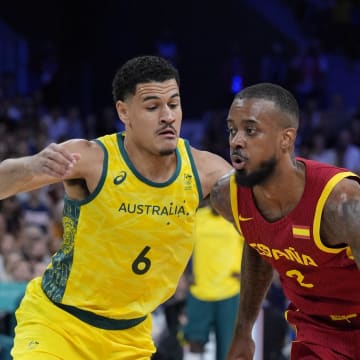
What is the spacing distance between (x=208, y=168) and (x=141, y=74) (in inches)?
22.9

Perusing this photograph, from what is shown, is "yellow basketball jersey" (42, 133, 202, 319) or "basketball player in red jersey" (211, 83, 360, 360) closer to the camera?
"basketball player in red jersey" (211, 83, 360, 360)

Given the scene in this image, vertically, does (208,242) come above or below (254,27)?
below

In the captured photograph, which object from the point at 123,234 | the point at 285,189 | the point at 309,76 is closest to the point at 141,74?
the point at 123,234

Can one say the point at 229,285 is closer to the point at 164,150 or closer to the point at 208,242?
the point at 208,242

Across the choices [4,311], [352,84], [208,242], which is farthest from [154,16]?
[4,311]

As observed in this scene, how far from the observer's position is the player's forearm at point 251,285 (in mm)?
4625

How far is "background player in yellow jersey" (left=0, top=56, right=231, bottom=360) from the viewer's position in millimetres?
4684

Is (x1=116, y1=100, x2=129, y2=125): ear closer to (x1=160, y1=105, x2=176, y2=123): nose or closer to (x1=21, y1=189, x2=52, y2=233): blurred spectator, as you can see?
(x1=160, y1=105, x2=176, y2=123): nose

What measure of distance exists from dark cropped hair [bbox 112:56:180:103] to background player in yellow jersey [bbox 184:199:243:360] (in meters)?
4.28

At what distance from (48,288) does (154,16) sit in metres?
13.1

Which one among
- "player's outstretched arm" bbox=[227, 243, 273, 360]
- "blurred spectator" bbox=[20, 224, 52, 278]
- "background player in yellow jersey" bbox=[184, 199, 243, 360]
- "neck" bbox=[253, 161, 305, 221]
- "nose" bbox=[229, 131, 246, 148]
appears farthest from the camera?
"blurred spectator" bbox=[20, 224, 52, 278]

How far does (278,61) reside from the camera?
626 inches

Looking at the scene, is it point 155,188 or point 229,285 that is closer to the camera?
point 155,188

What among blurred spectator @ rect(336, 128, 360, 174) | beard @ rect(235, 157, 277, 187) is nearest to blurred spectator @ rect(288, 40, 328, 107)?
blurred spectator @ rect(336, 128, 360, 174)
